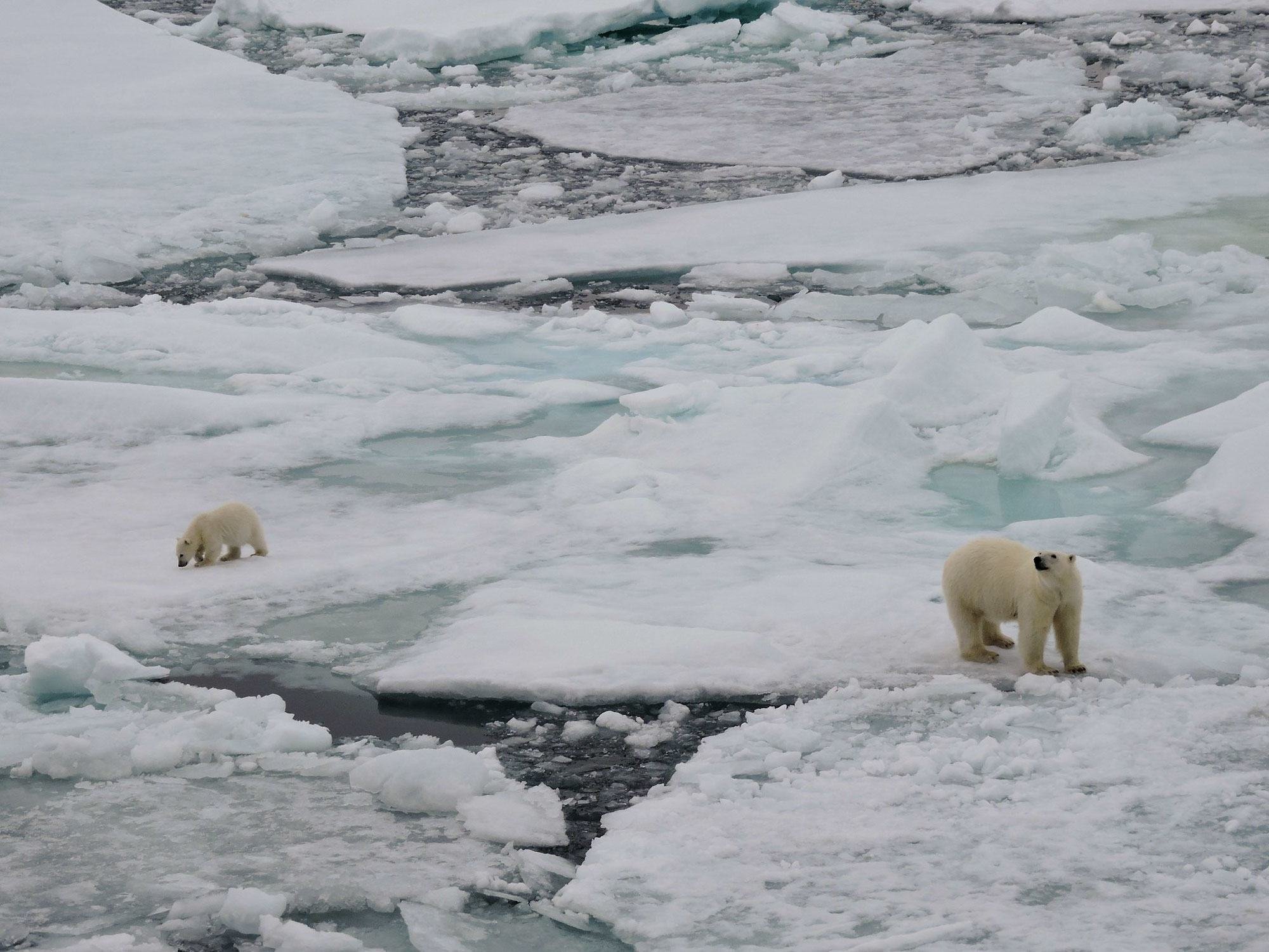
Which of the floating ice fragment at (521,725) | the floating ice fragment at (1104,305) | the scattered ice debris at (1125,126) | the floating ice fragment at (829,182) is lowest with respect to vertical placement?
the floating ice fragment at (521,725)

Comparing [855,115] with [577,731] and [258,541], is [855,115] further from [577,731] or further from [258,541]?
[577,731]

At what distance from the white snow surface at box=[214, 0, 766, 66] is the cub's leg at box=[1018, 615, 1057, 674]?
11.7 m

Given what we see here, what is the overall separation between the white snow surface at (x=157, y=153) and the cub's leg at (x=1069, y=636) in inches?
255

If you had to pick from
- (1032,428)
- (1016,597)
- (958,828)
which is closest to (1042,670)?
(1016,597)

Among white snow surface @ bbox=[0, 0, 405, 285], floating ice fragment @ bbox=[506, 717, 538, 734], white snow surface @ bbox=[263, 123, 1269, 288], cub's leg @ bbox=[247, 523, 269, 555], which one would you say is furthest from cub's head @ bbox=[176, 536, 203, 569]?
white snow surface @ bbox=[0, 0, 405, 285]

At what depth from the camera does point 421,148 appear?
444 inches

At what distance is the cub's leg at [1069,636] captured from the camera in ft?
11.2

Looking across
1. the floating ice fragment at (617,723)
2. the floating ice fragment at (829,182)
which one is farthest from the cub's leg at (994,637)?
the floating ice fragment at (829,182)

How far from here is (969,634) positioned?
3584 millimetres

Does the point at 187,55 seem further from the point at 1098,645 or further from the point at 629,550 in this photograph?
the point at 1098,645

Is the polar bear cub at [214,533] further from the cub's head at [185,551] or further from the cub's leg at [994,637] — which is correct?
the cub's leg at [994,637]

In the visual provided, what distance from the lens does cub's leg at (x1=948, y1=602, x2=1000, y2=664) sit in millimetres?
3576

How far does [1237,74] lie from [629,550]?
34.1 ft

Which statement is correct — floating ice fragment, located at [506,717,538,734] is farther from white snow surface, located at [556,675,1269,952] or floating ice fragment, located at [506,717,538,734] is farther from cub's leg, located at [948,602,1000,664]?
cub's leg, located at [948,602,1000,664]
